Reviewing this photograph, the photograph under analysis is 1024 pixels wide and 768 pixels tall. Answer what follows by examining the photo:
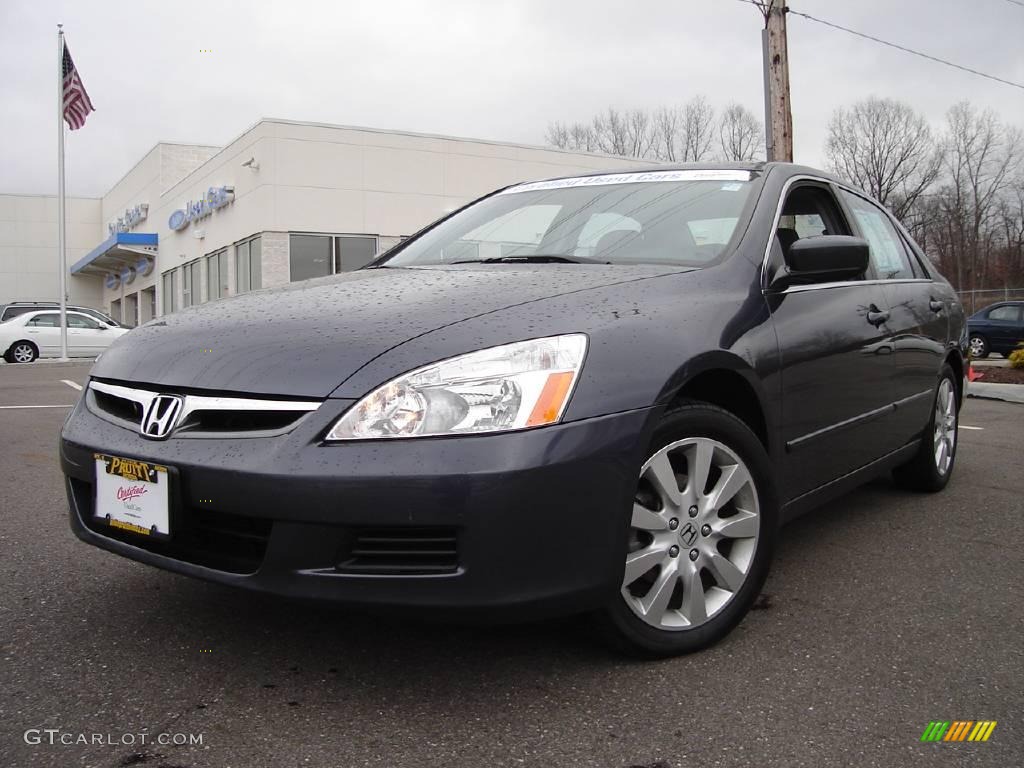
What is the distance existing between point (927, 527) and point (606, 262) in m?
2.05

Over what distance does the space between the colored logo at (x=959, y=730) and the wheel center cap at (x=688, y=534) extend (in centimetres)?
68

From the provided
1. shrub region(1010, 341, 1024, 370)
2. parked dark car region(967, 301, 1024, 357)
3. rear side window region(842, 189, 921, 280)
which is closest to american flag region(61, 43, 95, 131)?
shrub region(1010, 341, 1024, 370)

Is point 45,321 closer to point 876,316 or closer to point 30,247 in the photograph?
point 876,316

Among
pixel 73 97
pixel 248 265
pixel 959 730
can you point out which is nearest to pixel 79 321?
pixel 248 265

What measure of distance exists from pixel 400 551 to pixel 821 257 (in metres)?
1.69

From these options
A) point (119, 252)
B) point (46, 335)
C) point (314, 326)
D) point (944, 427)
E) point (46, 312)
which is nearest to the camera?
point (314, 326)

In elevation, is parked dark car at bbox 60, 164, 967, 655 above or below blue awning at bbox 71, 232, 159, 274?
below

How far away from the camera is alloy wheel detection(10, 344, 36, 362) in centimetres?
2166

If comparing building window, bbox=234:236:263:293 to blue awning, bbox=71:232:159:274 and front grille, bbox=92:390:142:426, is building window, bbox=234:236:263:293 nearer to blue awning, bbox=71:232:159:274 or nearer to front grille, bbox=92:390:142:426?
blue awning, bbox=71:232:159:274

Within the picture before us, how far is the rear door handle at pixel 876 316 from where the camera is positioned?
343 centimetres

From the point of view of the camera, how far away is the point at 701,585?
2414 mm

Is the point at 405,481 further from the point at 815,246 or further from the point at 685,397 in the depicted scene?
the point at 815,246

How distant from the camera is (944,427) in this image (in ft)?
14.9

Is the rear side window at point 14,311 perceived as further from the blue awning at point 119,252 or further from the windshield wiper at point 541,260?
the windshield wiper at point 541,260
